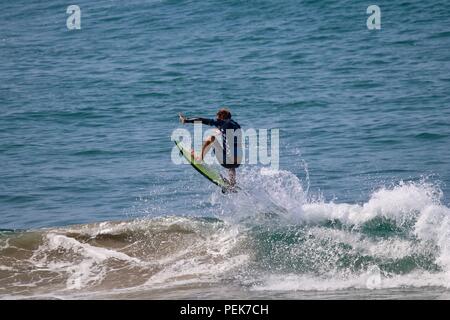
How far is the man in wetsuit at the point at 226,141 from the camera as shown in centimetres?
1655

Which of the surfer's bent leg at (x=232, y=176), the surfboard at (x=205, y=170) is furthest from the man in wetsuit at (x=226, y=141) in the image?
the surfboard at (x=205, y=170)

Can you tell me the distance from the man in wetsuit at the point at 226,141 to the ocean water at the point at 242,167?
63 centimetres

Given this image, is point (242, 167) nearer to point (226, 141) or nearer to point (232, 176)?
point (232, 176)

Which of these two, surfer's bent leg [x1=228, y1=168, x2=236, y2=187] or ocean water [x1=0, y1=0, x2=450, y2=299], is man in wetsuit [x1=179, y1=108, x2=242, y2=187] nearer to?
surfer's bent leg [x1=228, y1=168, x2=236, y2=187]

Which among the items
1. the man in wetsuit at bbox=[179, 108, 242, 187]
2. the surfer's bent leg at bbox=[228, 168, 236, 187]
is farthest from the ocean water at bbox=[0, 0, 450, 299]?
the man in wetsuit at bbox=[179, 108, 242, 187]

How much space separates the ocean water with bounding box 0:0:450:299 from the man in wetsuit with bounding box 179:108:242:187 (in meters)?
0.63

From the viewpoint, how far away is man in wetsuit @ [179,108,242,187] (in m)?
16.5

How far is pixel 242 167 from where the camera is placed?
20.8m

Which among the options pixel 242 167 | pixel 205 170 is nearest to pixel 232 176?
pixel 205 170

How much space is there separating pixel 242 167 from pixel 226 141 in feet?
13.9

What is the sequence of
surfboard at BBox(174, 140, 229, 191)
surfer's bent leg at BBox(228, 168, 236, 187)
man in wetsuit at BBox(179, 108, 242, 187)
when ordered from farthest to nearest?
surfboard at BBox(174, 140, 229, 191) → surfer's bent leg at BBox(228, 168, 236, 187) → man in wetsuit at BBox(179, 108, 242, 187)

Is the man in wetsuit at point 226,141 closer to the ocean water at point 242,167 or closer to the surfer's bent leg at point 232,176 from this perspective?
the surfer's bent leg at point 232,176

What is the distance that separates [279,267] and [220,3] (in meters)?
24.6
